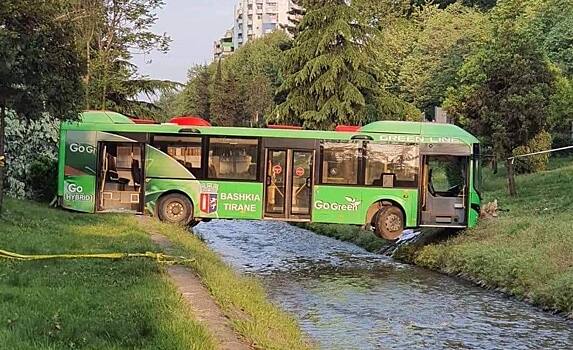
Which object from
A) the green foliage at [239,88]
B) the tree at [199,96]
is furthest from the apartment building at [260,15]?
the tree at [199,96]

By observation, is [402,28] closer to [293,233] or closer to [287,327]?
[293,233]

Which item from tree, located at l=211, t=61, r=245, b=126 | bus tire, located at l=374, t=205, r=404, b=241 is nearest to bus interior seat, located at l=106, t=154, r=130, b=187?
bus tire, located at l=374, t=205, r=404, b=241

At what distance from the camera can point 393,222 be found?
72.8 ft

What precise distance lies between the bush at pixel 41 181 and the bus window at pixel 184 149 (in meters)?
3.97

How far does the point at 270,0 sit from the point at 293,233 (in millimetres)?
144065

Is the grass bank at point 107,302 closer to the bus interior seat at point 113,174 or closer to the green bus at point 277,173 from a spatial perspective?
the green bus at point 277,173

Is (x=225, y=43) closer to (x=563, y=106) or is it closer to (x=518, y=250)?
(x=563, y=106)

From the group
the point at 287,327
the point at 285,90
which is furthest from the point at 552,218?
the point at 285,90

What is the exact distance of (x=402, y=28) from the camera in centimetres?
7419

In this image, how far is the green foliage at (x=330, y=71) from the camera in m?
37.3

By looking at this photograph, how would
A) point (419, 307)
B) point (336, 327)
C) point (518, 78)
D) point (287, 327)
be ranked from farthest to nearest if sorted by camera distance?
1. point (518, 78)
2. point (419, 307)
3. point (336, 327)
4. point (287, 327)

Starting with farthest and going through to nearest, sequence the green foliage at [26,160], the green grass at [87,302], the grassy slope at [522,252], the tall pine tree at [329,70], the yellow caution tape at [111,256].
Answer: the tall pine tree at [329,70] < the green foliage at [26,160] < the grassy slope at [522,252] < the yellow caution tape at [111,256] < the green grass at [87,302]

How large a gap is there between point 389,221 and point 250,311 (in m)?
11.6

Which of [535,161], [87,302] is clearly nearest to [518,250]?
[87,302]
